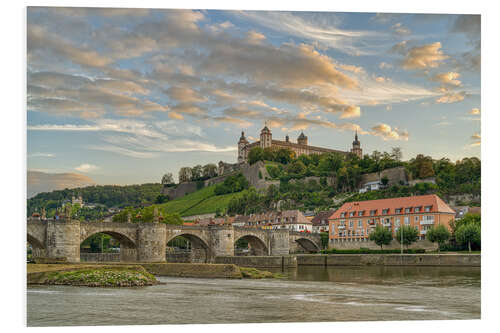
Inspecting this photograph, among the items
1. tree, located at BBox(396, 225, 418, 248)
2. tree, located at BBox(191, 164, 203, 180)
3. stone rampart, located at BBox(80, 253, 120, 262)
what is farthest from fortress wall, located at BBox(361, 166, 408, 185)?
stone rampart, located at BBox(80, 253, 120, 262)

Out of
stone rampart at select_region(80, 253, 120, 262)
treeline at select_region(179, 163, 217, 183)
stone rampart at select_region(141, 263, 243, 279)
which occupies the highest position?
treeline at select_region(179, 163, 217, 183)

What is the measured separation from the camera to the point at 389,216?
56.3m

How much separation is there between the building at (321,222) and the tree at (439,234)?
25.7 metres

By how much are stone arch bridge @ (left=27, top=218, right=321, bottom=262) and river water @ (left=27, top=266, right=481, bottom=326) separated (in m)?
13.3

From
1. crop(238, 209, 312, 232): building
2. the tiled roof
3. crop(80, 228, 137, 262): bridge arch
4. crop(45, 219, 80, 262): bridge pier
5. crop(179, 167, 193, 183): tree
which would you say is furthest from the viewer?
crop(179, 167, 193, 183): tree

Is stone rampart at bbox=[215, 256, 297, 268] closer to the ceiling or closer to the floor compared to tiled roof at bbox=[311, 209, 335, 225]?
closer to the floor

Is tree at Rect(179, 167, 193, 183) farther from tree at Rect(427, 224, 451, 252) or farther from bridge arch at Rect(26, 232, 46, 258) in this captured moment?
bridge arch at Rect(26, 232, 46, 258)

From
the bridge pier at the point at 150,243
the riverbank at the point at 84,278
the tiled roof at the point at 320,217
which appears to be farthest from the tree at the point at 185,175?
the riverbank at the point at 84,278

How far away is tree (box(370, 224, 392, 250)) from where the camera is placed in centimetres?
5244

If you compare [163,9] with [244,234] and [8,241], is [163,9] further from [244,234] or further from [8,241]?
[244,234]

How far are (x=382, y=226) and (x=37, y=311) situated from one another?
4425 centimetres

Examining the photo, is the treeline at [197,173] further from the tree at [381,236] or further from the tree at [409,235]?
the tree at [409,235]

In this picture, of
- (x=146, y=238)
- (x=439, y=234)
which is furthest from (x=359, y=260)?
(x=146, y=238)

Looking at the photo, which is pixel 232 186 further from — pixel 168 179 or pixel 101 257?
pixel 101 257
